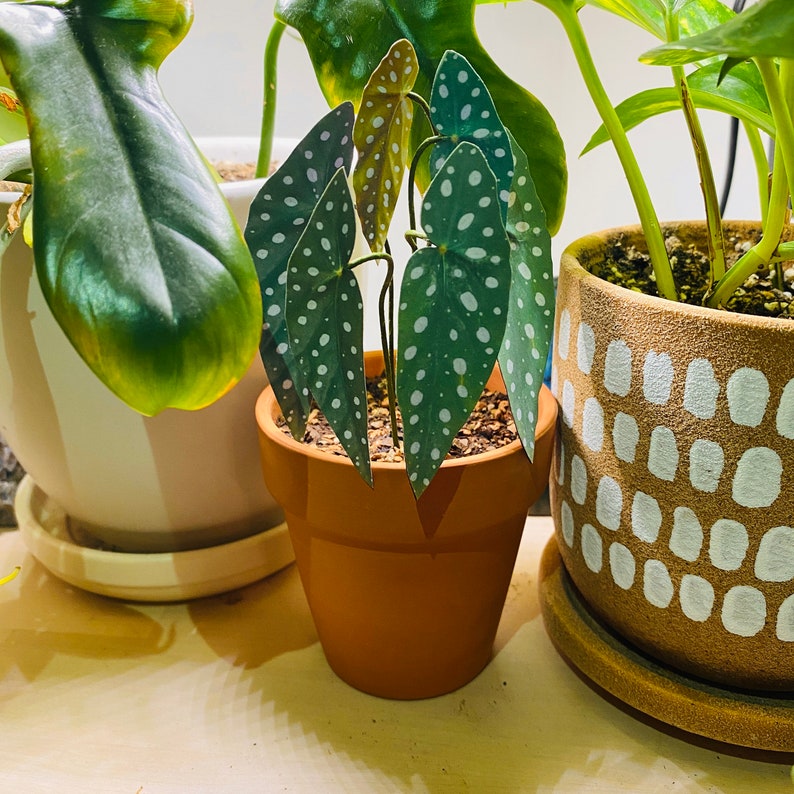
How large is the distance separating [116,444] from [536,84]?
0.61 meters

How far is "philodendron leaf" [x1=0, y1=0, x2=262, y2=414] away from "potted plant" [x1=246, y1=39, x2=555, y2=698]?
0.24ft

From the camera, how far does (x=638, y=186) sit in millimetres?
523

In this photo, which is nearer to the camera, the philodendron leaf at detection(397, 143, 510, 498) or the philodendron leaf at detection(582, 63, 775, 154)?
the philodendron leaf at detection(397, 143, 510, 498)

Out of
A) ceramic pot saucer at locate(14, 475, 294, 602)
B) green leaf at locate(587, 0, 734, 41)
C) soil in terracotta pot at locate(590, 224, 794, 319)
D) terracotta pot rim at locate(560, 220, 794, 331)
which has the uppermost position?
green leaf at locate(587, 0, 734, 41)

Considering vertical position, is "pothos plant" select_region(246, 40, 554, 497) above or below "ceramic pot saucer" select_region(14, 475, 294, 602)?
above

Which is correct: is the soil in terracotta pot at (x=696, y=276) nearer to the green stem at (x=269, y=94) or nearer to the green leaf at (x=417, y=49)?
the green leaf at (x=417, y=49)

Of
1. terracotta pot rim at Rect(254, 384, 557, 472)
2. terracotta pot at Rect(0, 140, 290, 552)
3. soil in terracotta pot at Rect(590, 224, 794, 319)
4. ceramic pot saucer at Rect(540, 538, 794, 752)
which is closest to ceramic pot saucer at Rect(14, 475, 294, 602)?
terracotta pot at Rect(0, 140, 290, 552)

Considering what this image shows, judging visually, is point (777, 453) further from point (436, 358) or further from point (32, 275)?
point (32, 275)

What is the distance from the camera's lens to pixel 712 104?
519 mm

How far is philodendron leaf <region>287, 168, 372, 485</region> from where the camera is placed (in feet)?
1.41

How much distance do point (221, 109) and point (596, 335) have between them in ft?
1.92

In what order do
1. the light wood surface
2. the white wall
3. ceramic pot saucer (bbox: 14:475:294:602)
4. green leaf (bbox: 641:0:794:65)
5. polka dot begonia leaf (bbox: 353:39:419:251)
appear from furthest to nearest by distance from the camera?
the white wall, ceramic pot saucer (bbox: 14:475:294:602), the light wood surface, polka dot begonia leaf (bbox: 353:39:419:251), green leaf (bbox: 641:0:794:65)

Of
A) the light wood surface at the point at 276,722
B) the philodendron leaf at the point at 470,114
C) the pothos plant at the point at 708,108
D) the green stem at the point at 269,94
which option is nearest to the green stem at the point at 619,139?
the pothos plant at the point at 708,108

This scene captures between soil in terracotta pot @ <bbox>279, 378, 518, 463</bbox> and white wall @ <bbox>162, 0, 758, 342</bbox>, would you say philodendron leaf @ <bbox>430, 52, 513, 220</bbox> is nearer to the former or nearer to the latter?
soil in terracotta pot @ <bbox>279, 378, 518, 463</bbox>
